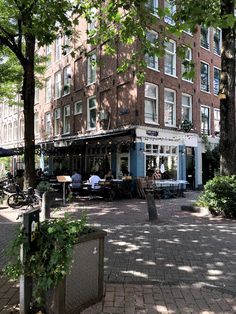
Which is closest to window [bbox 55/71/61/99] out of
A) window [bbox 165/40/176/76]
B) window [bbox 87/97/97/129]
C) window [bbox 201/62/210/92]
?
window [bbox 87/97/97/129]

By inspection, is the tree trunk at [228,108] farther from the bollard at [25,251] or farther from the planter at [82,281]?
the bollard at [25,251]

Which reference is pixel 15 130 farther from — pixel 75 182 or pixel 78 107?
pixel 75 182

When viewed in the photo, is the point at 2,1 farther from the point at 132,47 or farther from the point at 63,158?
the point at 63,158

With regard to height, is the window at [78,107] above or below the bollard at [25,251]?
above

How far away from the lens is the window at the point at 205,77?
25516mm

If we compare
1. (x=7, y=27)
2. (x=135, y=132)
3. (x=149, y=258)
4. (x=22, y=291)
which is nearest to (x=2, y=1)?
(x=7, y=27)

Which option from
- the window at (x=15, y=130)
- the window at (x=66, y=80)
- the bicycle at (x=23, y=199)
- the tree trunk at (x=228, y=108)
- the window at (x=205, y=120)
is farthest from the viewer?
the window at (x=15, y=130)

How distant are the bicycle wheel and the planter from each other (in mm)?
9910

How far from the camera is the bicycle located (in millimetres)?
13500

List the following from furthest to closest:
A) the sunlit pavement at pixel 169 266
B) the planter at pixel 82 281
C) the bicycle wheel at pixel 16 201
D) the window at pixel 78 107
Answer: the window at pixel 78 107, the bicycle wheel at pixel 16 201, the sunlit pavement at pixel 169 266, the planter at pixel 82 281

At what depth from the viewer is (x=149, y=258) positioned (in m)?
6.30

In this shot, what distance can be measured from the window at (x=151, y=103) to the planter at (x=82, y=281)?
16.2 m

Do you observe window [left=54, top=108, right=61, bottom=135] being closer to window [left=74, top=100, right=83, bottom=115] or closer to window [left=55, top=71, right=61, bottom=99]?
window [left=55, top=71, right=61, bottom=99]

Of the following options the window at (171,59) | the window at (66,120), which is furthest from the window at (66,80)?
the window at (171,59)
